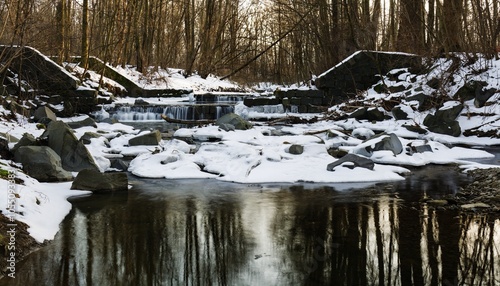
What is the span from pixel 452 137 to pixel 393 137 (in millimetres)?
3390

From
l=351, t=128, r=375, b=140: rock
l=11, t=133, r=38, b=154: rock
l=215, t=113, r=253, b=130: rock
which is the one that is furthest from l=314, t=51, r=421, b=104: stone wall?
l=11, t=133, r=38, b=154: rock

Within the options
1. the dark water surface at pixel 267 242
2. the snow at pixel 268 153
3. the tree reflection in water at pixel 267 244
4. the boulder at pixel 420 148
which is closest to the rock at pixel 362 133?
the snow at pixel 268 153

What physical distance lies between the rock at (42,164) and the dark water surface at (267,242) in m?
1.22

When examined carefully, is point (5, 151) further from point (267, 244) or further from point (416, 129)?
point (416, 129)

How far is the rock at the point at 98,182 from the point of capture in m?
6.64

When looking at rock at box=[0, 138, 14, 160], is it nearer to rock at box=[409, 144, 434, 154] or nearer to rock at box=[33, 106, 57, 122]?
rock at box=[33, 106, 57, 122]

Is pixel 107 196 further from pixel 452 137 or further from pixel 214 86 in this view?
pixel 214 86

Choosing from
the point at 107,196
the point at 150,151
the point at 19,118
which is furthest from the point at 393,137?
the point at 19,118

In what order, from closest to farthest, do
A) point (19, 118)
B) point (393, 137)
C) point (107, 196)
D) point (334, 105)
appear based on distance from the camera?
point (107, 196), point (393, 137), point (19, 118), point (334, 105)

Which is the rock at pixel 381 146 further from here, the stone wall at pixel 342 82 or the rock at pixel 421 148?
the stone wall at pixel 342 82

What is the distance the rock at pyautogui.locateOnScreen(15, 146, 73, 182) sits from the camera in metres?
7.05

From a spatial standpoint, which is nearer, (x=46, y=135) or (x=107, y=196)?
(x=107, y=196)

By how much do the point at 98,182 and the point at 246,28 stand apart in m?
31.3

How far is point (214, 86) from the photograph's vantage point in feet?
88.3
